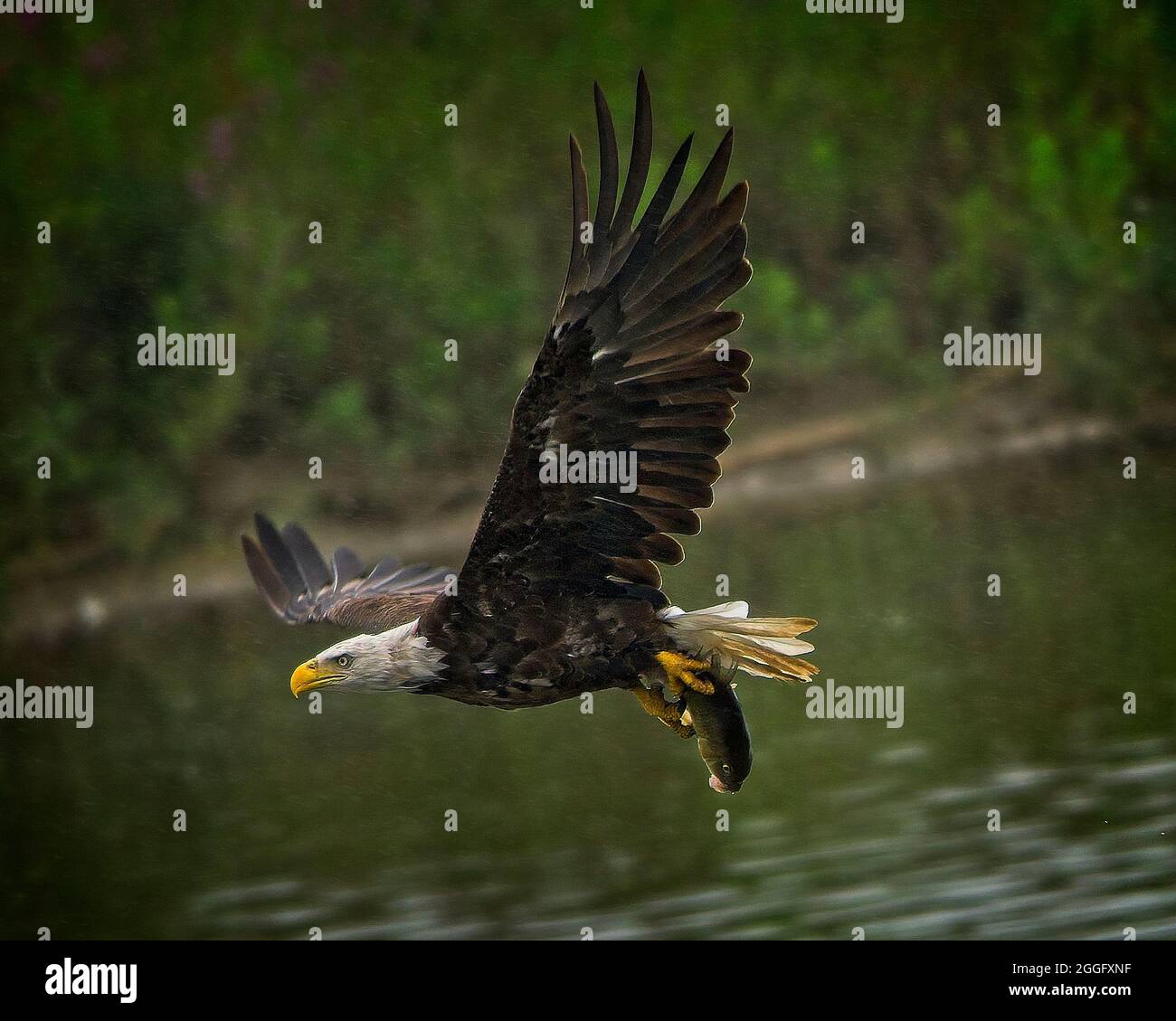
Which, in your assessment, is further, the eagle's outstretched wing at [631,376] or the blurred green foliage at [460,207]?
the blurred green foliage at [460,207]

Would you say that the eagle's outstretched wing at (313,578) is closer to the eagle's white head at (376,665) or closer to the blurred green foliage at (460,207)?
the eagle's white head at (376,665)

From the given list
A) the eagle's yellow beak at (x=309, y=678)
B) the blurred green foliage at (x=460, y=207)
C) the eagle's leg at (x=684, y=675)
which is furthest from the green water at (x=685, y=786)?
the blurred green foliage at (x=460, y=207)

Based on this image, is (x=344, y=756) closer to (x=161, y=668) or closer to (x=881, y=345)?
(x=161, y=668)

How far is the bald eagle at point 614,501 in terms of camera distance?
591 centimetres

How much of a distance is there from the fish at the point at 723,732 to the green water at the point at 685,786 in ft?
8.05

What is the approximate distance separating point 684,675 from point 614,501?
26.6 inches

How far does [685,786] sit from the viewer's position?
11617 millimetres

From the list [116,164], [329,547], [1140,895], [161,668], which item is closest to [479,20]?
[116,164]

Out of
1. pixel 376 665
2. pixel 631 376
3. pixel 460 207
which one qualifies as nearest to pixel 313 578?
pixel 376 665

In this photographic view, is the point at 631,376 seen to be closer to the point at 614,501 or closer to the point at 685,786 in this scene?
the point at 614,501

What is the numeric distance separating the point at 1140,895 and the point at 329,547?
36.2 ft

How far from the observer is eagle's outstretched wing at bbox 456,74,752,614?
589 centimetres

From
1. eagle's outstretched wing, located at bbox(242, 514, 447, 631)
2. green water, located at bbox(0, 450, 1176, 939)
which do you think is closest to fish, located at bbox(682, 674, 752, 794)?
eagle's outstretched wing, located at bbox(242, 514, 447, 631)

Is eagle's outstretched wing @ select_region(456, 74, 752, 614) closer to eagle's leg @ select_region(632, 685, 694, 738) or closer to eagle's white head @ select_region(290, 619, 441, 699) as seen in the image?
eagle's white head @ select_region(290, 619, 441, 699)
